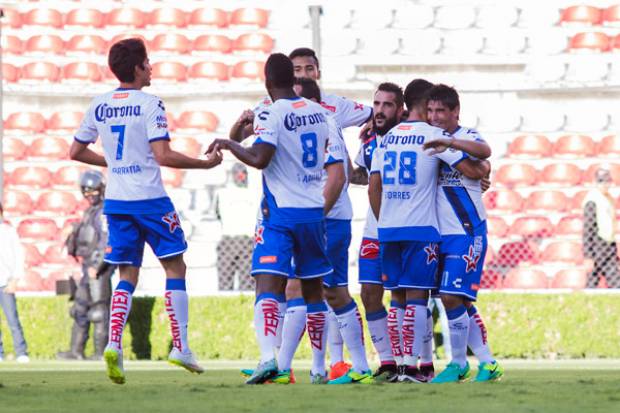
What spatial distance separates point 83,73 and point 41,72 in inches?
28.0

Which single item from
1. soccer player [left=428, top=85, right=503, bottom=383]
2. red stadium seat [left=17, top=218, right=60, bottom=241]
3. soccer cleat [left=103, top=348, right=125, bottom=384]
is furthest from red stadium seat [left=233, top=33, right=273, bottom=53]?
soccer cleat [left=103, top=348, right=125, bottom=384]

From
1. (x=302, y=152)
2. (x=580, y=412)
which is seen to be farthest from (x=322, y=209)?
(x=580, y=412)

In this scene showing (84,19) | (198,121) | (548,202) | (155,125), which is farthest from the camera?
(84,19)

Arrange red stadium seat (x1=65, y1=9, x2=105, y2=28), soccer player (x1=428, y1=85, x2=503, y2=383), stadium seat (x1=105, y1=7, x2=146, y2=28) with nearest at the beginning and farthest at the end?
1. soccer player (x1=428, y1=85, x2=503, y2=383)
2. stadium seat (x1=105, y1=7, x2=146, y2=28)
3. red stadium seat (x1=65, y1=9, x2=105, y2=28)

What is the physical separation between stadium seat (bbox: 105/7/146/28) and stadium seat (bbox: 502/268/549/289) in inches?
335

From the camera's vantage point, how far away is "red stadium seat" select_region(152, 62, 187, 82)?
22.1 m

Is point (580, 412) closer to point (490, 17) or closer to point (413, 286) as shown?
point (413, 286)

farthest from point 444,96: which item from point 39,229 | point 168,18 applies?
point 168,18

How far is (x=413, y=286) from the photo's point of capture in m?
8.85

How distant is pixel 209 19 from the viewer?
2311cm

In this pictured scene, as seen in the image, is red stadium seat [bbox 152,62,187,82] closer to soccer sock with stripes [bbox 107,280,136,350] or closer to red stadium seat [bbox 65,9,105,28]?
red stadium seat [bbox 65,9,105,28]

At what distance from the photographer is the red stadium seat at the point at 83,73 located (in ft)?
73.2

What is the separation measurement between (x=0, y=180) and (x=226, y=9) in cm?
837

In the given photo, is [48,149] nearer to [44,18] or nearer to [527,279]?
[44,18]
